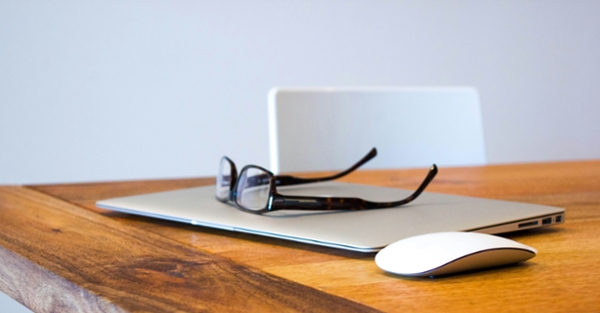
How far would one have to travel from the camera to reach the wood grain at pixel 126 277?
0.33m

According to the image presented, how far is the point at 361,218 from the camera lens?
542mm

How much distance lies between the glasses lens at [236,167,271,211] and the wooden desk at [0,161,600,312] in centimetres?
4

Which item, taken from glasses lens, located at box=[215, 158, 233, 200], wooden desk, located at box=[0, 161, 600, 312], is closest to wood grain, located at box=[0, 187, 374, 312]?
wooden desk, located at box=[0, 161, 600, 312]

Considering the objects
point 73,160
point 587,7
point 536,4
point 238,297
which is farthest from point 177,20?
point 238,297

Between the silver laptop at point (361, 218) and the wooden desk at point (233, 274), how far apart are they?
0.01 metres

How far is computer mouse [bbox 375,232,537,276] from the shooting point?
0.38 meters

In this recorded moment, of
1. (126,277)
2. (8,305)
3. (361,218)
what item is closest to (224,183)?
(361,218)

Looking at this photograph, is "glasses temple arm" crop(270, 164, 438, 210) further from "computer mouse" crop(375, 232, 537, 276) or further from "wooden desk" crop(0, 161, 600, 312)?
"computer mouse" crop(375, 232, 537, 276)

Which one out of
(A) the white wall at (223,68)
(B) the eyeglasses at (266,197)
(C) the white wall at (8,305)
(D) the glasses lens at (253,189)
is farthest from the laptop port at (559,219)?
(A) the white wall at (223,68)

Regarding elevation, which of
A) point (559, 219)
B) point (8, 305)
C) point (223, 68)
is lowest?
point (8, 305)

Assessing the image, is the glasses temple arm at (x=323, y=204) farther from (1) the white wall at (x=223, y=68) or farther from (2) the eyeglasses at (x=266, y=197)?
(1) the white wall at (x=223, y=68)

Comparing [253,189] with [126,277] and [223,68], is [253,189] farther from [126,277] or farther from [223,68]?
[223,68]

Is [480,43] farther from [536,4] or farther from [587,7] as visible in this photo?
[587,7]

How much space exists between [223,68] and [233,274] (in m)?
3.02
